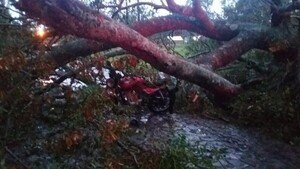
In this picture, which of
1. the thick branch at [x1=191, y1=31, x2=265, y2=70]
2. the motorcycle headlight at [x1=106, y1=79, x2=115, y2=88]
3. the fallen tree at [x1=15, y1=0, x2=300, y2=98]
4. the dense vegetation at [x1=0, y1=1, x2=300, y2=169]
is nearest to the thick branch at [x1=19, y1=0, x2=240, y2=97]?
the fallen tree at [x1=15, y1=0, x2=300, y2=98]

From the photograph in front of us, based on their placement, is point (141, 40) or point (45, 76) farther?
point (141, 40)

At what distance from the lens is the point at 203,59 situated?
7.29 m

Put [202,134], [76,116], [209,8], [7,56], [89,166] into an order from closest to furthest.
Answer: [7,56] → [76,116] → [89,166] → [202,134] → [209,8]

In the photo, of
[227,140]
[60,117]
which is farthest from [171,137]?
[60,117]

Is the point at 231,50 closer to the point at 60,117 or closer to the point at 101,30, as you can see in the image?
the point at 101,30

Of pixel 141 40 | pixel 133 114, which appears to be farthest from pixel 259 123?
pixel 141 40

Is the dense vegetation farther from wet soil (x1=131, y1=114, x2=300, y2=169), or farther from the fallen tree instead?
wet soil (x1=131, y1=114, x2=300, y2=169)

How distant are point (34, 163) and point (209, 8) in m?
6.43

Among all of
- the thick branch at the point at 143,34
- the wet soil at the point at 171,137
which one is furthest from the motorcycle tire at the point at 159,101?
the thick branch at the point at 143,34

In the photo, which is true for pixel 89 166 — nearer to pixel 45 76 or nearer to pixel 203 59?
pixel 45 76

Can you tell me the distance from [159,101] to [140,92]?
48 cm

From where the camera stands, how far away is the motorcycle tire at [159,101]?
7.29 meters

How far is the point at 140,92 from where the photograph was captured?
7121 mm

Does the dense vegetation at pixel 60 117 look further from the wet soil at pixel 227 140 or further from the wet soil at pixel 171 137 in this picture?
the wet soil at pixel 227 140
